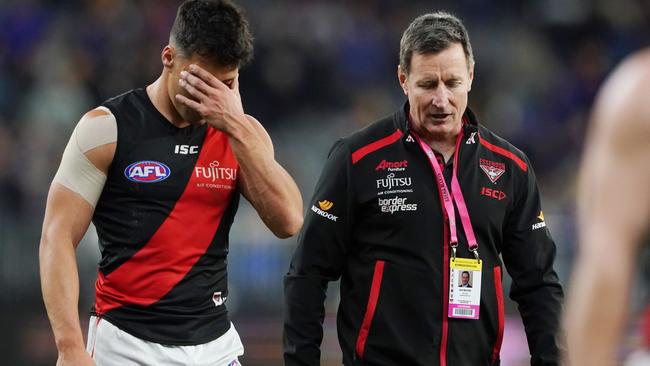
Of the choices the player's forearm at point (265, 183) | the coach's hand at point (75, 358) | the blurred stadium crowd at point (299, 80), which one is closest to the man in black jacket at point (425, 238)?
the player's forearm at point (265, 183)

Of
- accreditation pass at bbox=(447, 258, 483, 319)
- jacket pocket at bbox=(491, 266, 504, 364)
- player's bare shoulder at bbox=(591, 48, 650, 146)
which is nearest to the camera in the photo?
player's bare shoulder at bbox=(591, 48, 650, 146)

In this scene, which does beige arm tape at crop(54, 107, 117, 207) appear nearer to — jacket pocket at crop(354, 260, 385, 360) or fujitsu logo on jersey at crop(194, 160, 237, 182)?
fujitsu logo on jersey at crop(194, 160, 237, 182)

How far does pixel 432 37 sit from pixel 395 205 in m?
0.65

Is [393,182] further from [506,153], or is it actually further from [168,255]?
[168,255]

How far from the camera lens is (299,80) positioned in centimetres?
1275

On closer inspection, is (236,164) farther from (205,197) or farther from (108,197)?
(108,197)

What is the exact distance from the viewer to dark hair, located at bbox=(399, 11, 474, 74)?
4520mm

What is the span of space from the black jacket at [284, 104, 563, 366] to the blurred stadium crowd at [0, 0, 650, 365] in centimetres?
452

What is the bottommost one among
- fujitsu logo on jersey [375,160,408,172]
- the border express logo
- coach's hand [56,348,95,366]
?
coach's hand [56,348,95,366]

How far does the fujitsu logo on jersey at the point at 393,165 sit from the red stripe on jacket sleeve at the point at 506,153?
1.10 feet

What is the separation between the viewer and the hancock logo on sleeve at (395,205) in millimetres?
4492

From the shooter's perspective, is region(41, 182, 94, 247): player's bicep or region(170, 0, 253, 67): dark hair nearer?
region(41, 182, 94, 247): player's bicep

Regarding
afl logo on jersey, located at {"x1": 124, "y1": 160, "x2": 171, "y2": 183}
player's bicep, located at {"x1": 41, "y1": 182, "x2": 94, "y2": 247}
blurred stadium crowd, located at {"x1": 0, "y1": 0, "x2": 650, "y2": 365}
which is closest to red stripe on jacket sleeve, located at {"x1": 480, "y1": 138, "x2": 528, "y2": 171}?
afl logo on jersey, located at {"x1": 124, "y1": 160, "x2": 171, "y2": 183}

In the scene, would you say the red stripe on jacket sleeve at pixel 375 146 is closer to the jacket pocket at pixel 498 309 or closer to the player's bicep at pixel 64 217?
the jacket pocket at pixel 498 309
